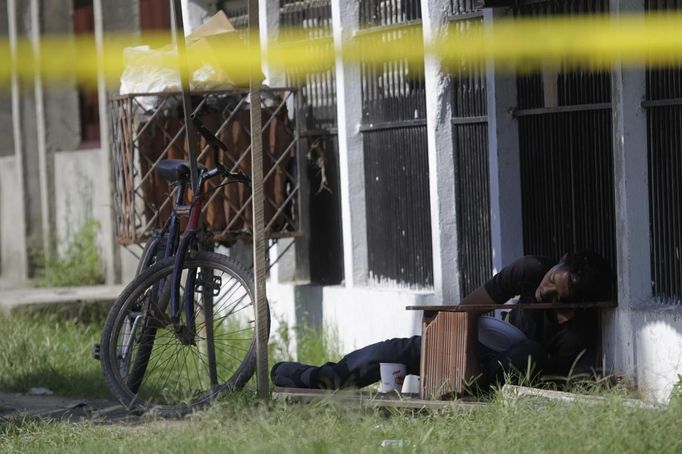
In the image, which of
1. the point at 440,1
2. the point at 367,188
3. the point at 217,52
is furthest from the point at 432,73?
the point at 217,52

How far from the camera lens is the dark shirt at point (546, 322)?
7.11 metres

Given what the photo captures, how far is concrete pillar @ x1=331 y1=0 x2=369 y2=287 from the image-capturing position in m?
9.26

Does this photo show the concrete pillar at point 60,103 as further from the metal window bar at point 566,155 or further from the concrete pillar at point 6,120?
the metal window bar at point 566,155

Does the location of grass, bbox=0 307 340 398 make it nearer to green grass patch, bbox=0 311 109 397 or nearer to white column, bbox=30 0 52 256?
green grass patch, bbox=0 311 109 397

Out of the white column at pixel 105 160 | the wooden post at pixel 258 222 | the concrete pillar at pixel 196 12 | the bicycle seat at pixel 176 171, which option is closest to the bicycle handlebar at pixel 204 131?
the bicycle seat at pixel 176 171

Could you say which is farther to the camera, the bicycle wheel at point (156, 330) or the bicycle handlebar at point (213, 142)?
the bicycle handlebar at point (213, 142)

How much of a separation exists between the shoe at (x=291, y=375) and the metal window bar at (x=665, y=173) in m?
1.72

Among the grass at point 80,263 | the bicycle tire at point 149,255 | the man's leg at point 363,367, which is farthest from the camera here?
the grass at point 80,263

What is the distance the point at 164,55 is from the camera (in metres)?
9.47

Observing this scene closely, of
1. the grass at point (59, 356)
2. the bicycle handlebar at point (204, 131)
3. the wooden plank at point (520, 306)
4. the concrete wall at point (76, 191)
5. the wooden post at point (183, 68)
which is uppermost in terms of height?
the wooden post at point (183, 68)

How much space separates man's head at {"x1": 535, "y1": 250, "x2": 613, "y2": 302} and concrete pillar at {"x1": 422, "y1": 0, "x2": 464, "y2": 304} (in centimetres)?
123

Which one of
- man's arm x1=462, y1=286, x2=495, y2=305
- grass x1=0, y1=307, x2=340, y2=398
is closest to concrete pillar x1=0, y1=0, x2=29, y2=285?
grass x1=0, y1=307, x2=340, y2=398

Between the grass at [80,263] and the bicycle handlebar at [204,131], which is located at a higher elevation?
the bicycle handlebar at [204,131]

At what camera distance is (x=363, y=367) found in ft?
24.3
